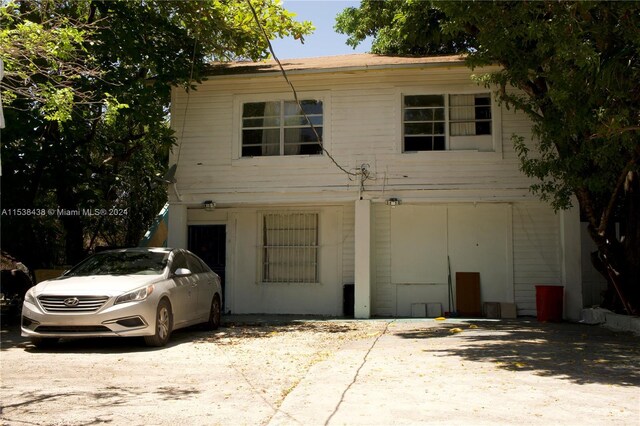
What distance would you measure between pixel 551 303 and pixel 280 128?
6.92 metres

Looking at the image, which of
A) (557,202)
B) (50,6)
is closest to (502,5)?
(557,202)

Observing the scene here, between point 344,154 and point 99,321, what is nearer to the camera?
point 99,321

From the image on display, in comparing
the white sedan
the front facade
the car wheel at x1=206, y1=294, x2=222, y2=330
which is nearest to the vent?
the white sedan

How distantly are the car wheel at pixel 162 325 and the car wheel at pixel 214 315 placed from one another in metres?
1.98

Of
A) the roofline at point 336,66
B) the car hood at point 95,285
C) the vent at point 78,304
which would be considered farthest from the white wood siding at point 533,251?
the vent at point 78,304

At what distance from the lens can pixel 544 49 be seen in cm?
973

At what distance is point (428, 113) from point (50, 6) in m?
7.81

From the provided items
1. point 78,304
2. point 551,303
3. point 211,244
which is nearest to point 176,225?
point 211,244

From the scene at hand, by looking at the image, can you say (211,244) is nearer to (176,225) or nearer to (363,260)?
(176,225)

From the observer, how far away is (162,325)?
32.1ft

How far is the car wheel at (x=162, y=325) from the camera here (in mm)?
9578

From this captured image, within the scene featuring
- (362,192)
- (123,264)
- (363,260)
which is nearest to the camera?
(123,264)

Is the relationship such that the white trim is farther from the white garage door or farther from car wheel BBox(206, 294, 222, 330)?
car wheel BBox(206, 294, 222, 330)

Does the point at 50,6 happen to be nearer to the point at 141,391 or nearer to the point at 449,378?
the point at 141,391
